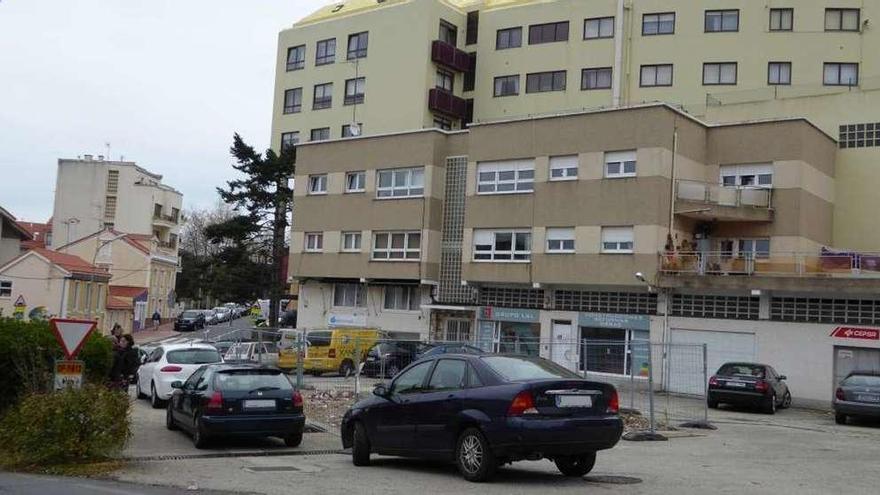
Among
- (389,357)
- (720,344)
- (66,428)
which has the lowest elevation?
(66,428)

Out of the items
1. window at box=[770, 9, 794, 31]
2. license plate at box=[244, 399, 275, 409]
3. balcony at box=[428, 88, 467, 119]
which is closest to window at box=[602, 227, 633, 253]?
window at box=[770, 9, 794, 31]

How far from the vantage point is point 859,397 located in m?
23.4

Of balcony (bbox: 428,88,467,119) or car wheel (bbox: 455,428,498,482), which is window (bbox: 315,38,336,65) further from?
car wheel (bbox: 455,428,498,482)

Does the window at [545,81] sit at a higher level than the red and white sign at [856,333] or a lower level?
higher

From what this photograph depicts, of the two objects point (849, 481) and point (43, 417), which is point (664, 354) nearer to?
point (849, 481)

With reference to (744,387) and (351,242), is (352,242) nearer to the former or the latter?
(351,242)

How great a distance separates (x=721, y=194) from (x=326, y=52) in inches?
1148

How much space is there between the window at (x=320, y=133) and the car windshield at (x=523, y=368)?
147 ft

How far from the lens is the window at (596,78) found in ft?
156

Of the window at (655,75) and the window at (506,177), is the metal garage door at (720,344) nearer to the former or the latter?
the window at (506,177)

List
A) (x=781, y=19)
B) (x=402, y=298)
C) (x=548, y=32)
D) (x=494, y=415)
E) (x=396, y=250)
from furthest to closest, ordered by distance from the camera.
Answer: (x=548, y=32) → (x=781, y=19) → (x=402, y=298) → (x=396, y=250) → (x=494, y=415)

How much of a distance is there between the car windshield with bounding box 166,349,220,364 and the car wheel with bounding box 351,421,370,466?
1037 cm

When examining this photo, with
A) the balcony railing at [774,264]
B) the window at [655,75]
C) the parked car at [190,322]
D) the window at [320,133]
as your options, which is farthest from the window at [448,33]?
the parked car at [190,322]

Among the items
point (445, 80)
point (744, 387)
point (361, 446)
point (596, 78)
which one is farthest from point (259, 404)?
point (445, 80)
